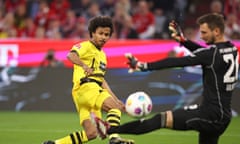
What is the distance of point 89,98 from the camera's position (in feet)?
30.1

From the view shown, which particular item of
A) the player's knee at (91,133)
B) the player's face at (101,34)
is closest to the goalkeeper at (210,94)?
the player's knee at (91,133)

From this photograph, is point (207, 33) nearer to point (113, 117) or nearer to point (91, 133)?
point (113, 117)

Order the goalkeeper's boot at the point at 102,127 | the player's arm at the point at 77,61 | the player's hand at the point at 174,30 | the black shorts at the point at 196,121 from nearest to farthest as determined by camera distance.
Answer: the black shorts at the point at 196,121
the player's hand at the point at 174,30
the goalkeeper's boot at the point at 102,127
the player's arm at the point at 77,61

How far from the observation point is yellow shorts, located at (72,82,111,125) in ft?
30.2

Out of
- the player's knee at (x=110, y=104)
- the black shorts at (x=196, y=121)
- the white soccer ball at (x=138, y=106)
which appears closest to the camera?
the black shorts at (x=196, y=121)

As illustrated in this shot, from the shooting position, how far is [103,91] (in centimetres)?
934

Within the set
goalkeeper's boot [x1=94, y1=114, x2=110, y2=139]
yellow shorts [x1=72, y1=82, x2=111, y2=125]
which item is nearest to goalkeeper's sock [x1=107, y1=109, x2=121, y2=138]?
yellow shorts [x1=72, y1=82, x2=111, y2=125]

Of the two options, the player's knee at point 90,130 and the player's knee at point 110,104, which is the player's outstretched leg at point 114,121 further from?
the player's knee at point 90,130

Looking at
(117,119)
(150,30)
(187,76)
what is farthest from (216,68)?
(150,30)

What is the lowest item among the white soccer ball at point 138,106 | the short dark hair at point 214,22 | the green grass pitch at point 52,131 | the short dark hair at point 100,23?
the green grass pitch at point 52,131

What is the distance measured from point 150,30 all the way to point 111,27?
9.63 meters

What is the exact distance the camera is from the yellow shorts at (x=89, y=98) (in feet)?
30.2

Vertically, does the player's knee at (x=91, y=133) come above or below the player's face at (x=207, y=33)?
below

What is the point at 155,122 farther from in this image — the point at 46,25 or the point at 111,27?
the point at 46,25
